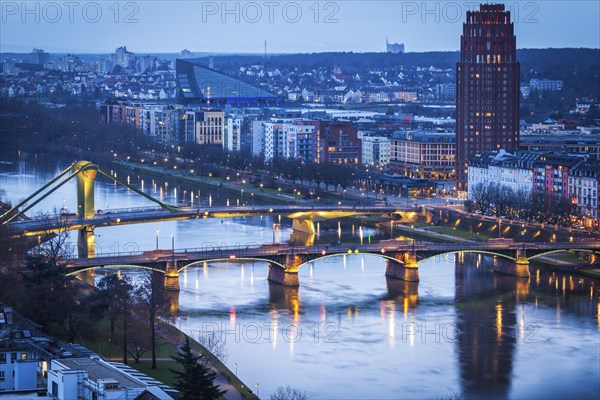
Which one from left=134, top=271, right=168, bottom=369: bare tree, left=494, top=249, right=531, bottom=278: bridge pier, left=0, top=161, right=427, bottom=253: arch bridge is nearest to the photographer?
left=134, top=271, right=168, bottom=369: bare tree

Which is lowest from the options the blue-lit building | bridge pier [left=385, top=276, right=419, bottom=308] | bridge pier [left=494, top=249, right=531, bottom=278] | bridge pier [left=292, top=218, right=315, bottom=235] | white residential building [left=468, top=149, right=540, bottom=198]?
bridge pier [left=385, top=276, right=419, bottom=308]

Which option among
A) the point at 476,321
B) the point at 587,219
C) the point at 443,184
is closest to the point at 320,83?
the point at 443,184

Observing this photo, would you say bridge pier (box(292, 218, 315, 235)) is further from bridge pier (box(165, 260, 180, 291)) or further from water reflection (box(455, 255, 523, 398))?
bridge pier (box(165, 260, 180, 291))

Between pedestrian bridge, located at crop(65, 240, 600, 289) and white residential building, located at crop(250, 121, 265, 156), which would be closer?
pedestrian bridge, located at crop(65, 240, 600, 289)

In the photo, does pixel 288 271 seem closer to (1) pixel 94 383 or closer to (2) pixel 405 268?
(2) pixel 405 268

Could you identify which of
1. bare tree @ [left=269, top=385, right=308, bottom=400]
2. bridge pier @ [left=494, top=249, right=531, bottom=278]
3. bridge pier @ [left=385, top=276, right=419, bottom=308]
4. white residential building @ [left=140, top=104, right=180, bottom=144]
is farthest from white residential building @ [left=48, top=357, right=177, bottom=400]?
white residential building @ [left=140, top=104, right=180, bottom=144]

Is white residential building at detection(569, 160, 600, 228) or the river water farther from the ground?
white residential building at detection(569, 160, 600, 228)

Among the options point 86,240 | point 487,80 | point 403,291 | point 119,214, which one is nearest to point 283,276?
point 403,291
